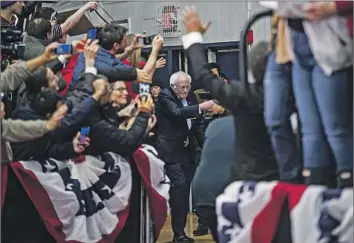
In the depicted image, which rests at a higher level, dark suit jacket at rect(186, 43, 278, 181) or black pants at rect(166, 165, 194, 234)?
dark suit jacket at rect(186, 43, 278, 181)

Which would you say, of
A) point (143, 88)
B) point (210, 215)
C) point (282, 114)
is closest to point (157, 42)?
point (143, 88)

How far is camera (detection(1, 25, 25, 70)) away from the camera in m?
3.30

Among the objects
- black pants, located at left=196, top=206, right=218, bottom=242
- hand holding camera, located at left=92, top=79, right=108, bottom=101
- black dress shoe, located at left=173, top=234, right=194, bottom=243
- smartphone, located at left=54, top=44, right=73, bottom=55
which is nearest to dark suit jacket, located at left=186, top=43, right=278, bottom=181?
black pants, located at left=196, top=206, right=218, bottom=242

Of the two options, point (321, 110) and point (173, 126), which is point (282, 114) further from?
point (173, 126)

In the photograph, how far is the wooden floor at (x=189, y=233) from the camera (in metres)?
4.57

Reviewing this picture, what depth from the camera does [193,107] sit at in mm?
4227

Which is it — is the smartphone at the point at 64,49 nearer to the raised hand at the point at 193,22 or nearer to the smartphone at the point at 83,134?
the smartphone at the point at 83,134

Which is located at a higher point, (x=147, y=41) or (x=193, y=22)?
(x=193, y=22)

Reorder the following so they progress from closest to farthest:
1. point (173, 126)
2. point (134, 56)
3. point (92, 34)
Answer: point (92, 34) → point (134, 56) → point (173, 126)

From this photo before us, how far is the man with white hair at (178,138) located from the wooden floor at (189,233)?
0.11 metres

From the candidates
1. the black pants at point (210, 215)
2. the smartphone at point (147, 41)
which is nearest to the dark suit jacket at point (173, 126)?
the smartphone at point (147, 41)

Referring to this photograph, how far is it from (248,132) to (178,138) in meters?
1.84

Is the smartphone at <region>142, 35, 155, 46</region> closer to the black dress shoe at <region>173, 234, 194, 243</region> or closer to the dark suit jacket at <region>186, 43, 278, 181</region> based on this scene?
the black dress shoe at <region>173, 234, 194, 243</region>

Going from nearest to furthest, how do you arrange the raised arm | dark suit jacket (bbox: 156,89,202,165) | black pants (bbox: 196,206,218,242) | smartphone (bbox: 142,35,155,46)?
the raised arm
black pants (bbox: 196,206,218,242)
smartphone (bbox: 142,35,155,46)
dark suit jacket (bbox: 156,89,202,165)
